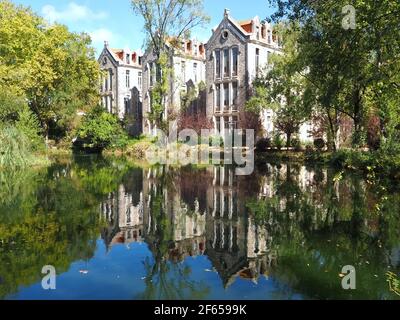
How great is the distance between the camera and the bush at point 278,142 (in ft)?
111

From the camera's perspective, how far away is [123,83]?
55781mm

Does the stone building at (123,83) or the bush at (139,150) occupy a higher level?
the stone building at (123,83)

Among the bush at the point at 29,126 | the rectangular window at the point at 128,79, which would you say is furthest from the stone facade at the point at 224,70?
the bush at the point at 29,126

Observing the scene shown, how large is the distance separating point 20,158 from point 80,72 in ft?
65.1

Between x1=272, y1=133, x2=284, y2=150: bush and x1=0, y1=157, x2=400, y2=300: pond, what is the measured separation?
17.1 meters

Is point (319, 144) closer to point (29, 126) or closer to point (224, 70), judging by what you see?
point (224, 70)

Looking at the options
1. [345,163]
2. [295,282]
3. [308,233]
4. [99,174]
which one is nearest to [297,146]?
[345,163]

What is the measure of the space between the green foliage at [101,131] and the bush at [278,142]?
15841mm

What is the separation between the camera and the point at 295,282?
670 cm

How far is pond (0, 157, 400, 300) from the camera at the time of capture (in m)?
6.52

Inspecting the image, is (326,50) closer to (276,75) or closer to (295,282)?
(295,282)

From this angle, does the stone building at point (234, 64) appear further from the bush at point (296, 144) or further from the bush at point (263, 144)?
the bush at point (296, 144)

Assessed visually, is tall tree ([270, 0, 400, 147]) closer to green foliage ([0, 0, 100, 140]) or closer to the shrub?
the shrub

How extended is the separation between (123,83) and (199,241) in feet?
161
